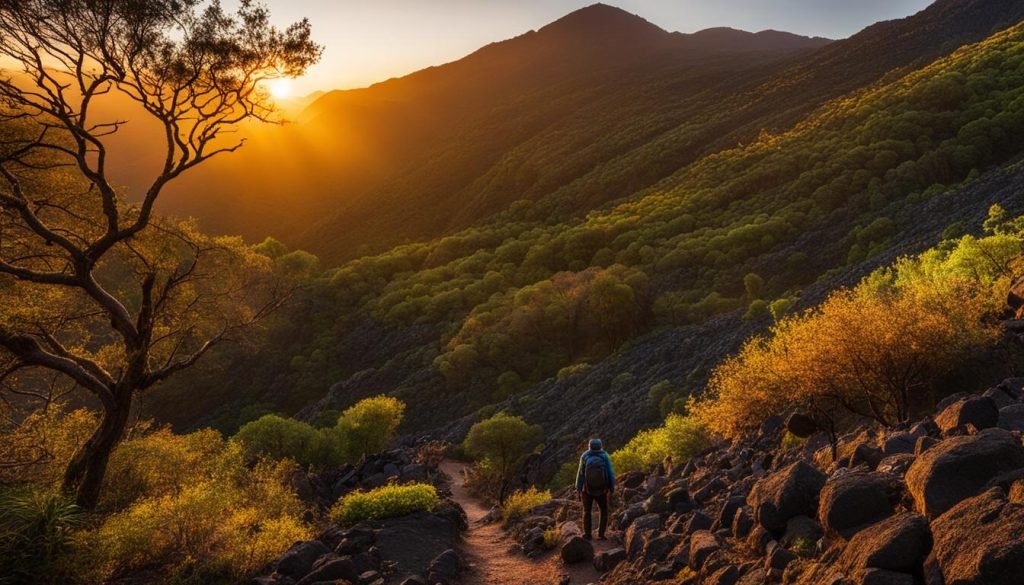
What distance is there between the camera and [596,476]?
13609 millimetres

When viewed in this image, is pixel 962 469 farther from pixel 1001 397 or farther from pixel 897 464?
pixel 1001 397

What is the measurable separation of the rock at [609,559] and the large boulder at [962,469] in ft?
20.9

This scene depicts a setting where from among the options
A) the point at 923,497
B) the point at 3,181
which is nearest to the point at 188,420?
the point at 3,181

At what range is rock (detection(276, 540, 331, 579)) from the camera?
10.8 m

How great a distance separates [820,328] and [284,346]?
9664cm

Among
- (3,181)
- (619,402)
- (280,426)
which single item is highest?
(3,181)

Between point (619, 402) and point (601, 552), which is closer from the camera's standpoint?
point (601, 552)

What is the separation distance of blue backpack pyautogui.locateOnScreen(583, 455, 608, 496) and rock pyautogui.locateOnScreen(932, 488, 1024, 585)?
26.6ft

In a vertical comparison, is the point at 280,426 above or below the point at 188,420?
above

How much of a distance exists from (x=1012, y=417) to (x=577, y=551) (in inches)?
330

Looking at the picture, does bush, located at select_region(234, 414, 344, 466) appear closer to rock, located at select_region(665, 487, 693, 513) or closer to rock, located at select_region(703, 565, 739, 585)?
rock, located at select_region(665, 487, 693, 513)

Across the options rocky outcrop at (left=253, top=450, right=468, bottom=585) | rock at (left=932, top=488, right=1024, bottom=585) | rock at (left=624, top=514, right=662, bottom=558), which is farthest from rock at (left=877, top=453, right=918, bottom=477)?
rocky outcrop at (left=253, top=450, right=468, bottom=585)

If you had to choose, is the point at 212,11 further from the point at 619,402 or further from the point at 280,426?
the point at 619,402

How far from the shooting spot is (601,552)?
41.9 feet
